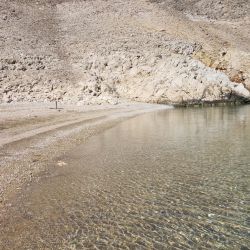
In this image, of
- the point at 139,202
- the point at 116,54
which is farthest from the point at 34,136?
the point at 116,54

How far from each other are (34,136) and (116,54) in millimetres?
32835

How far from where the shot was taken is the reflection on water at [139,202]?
7.00 m

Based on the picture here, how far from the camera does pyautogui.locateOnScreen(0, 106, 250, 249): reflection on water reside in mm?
7004

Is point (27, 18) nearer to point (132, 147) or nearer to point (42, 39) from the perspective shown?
point (42, 39)

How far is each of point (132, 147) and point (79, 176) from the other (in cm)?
547

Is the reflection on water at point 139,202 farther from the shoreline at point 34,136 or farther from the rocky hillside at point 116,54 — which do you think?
the rocky hillside at point 116,54

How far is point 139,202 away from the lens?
9039 mm

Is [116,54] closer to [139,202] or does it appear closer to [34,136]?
[34,136]

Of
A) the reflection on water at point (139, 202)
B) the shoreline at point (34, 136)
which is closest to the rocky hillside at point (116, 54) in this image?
the shoreline at point (34, 136)

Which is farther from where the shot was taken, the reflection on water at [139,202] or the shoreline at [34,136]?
the shoreline at [34,136]

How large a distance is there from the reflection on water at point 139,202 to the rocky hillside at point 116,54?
25.3m

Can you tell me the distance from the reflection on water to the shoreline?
1.93 feet

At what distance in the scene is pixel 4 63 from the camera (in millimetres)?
42625

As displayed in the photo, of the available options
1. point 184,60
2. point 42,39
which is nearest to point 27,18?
point 42,39
